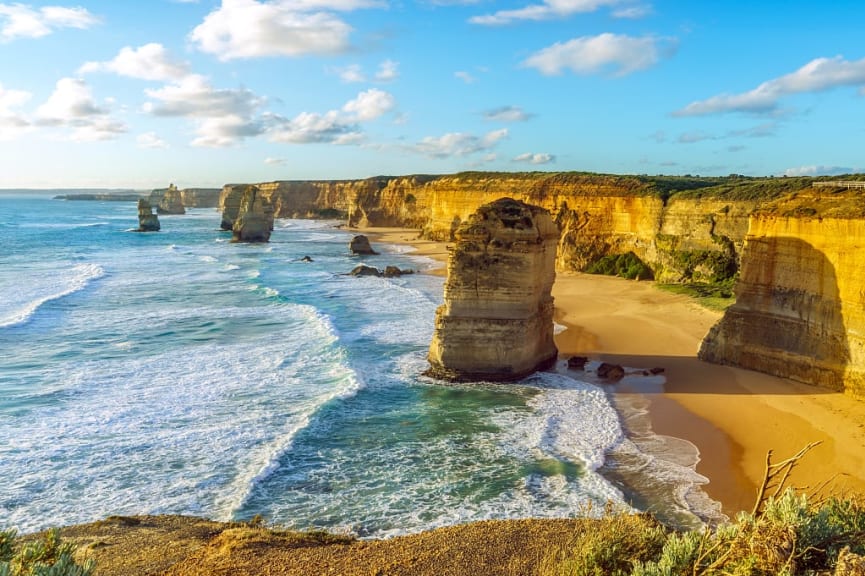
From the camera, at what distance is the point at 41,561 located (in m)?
6.79

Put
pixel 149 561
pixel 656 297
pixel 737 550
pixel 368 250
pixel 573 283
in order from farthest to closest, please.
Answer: pixel 368 250, pixel 573 283, pixel 656 297, pixel 149 561, pixel 737 550

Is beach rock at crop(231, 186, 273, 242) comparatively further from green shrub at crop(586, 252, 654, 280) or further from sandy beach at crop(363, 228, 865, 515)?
sandy beach at crop(363, 228, 865, 515)

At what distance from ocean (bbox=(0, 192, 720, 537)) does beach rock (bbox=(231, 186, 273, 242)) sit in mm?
41925

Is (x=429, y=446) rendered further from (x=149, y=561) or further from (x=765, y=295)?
(x=765, y=295)

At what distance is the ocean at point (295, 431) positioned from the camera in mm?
11992

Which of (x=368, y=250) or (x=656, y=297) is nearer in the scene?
(x=656, y=297)

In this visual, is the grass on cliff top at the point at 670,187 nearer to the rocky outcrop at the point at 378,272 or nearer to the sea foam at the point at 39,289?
the rocky outcrop at the point at 378,272

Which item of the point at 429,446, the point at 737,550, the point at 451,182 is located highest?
the point at 451,182

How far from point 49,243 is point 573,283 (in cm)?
5890

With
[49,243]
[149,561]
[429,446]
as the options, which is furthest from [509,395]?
[49,243]

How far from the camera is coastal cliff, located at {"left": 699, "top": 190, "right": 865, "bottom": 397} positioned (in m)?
17.3

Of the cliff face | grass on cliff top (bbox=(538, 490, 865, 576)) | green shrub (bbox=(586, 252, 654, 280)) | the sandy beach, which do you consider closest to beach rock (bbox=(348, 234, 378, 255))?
green shrub (bbox=(586, 252, 654, 280))

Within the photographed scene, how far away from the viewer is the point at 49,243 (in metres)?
68.1

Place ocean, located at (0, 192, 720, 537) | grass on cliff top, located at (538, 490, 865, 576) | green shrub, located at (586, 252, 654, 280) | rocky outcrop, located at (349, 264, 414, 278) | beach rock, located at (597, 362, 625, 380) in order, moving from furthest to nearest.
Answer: rocky outcrop, located at (349, 264, 414, 278) < green shrub, located at (586, 252, 654, 280) < beach rock, located at (597, 362, 625, 380) < ocean, located at (0, 192, 720, 537) < grass on cliff top, located at (538, 490, 865, 576)
